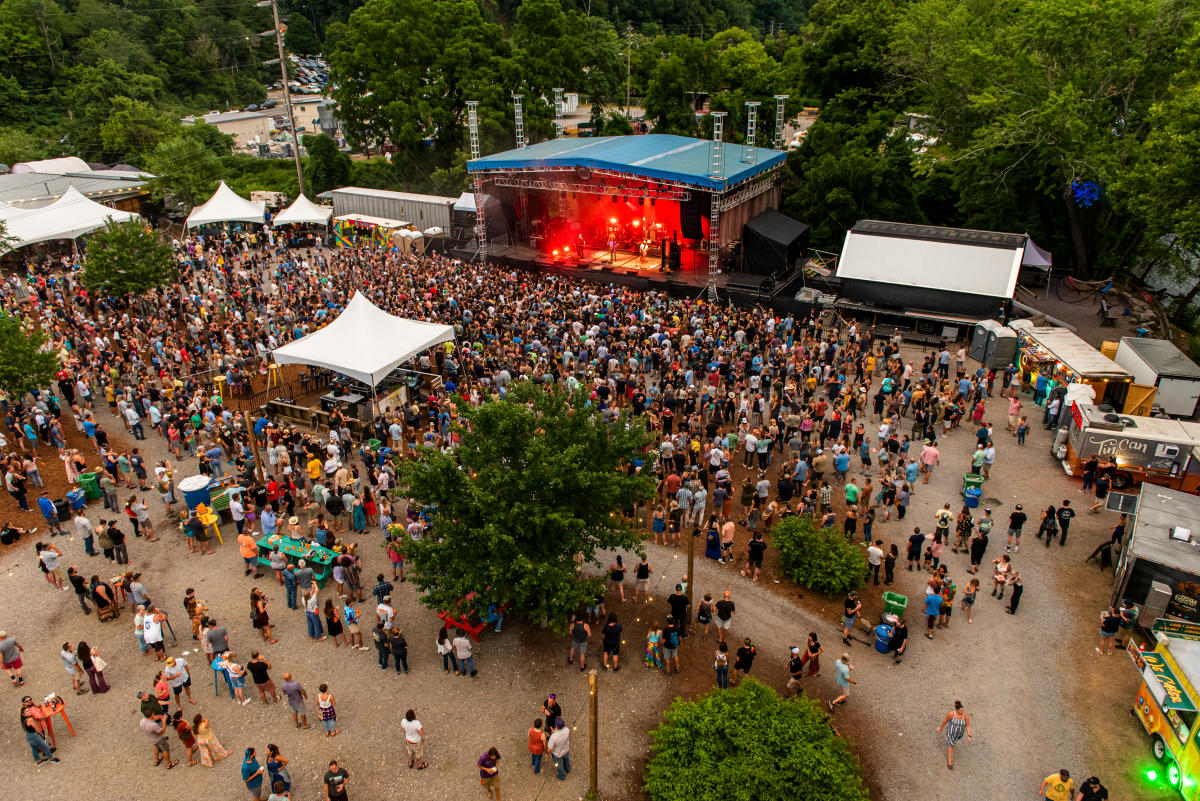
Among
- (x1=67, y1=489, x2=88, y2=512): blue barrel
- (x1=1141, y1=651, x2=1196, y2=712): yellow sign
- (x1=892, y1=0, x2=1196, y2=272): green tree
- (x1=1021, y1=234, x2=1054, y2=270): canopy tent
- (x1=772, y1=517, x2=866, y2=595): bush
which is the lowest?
(x1=67, y1=489, x2=88, y2=512): blue barrel

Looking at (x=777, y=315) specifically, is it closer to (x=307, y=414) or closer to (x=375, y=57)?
(x=307, y=414)

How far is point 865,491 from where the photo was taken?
1481cm

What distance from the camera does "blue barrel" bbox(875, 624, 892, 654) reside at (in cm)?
1128

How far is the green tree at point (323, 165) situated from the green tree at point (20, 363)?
2931 centimetres

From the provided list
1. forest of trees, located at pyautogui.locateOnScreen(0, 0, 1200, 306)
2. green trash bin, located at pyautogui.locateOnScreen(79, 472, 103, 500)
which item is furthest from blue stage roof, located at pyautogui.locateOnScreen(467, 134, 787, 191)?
green trash bin, located at pyautogui.locateOnScreen(79, 472, 103, 500)

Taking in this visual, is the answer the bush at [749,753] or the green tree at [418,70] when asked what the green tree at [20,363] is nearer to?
the bush at [749,753]

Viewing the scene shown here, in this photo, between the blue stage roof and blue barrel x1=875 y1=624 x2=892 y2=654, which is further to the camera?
the blue stage roof

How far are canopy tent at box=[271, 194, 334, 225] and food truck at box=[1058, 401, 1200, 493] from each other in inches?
1289

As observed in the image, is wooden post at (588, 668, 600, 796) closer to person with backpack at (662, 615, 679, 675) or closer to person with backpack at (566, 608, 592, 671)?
person with backpack at (566, 608, 592, 671)

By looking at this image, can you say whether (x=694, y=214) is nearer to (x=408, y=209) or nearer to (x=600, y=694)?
(x=408, y=209)

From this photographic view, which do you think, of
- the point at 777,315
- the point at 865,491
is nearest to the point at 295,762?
the point at 865,491

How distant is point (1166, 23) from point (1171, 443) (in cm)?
1600

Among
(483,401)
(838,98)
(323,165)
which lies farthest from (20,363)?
(838,98)

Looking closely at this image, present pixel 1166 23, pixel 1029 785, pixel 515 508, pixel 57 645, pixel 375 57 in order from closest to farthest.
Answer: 1. pixel 1029 785
2. pixel 515 508
3. pixel 57 645
4. pixel 1166 23
5. pixel 375 57
